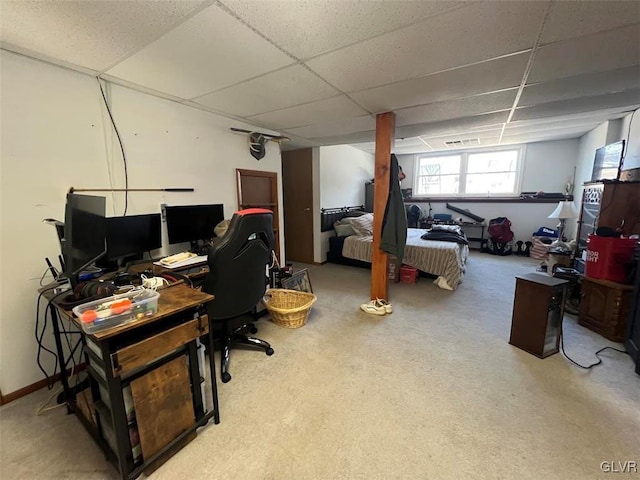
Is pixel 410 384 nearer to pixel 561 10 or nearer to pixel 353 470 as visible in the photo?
pixel 353 470

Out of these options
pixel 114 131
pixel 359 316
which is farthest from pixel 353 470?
pixel 114 131

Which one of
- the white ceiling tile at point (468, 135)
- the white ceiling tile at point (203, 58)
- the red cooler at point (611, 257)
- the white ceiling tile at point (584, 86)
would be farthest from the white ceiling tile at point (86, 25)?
the white ceiling tile at point (468, 135)

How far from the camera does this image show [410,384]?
1920 mm

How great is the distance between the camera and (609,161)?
353 cm

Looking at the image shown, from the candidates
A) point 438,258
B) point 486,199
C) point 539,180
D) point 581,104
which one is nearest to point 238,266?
point 438,258

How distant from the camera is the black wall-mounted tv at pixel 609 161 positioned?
3.30 metres

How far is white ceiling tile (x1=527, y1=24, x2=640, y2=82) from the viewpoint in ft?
5.22

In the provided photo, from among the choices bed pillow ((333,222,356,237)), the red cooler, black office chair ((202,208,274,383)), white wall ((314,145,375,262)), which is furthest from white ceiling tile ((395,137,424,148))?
black office chair ((202,208,274,383))

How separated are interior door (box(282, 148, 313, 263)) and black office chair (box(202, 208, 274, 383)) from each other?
312 centimetres

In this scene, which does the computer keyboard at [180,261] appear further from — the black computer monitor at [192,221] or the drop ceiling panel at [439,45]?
the drop ceiling panel at [439,45]

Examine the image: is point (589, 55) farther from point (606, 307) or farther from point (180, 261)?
point (180, 261)

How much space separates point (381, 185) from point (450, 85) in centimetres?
113

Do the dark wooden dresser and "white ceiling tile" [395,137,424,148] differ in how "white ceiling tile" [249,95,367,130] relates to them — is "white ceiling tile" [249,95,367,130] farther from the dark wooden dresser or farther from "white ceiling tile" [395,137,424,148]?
the dark wooden dresser

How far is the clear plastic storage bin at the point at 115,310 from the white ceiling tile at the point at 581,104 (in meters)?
3.93
